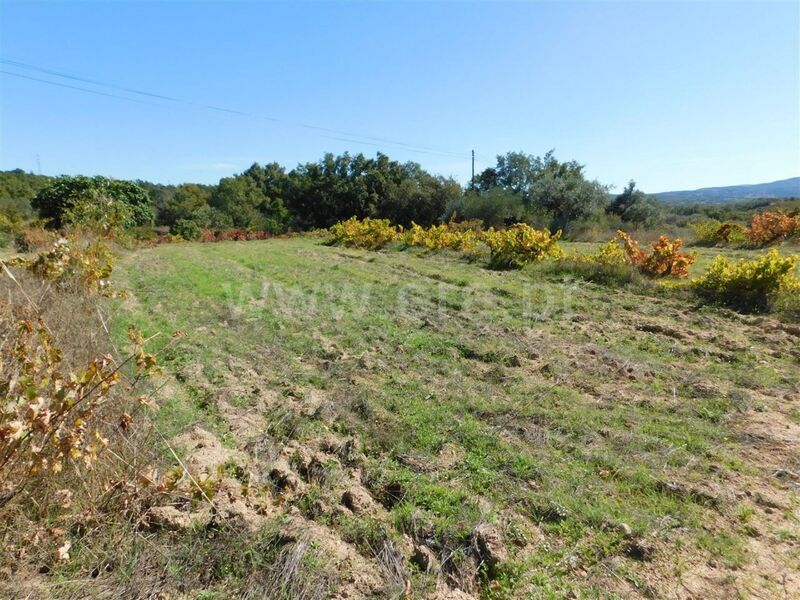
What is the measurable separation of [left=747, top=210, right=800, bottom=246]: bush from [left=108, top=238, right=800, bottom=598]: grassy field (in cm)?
1008

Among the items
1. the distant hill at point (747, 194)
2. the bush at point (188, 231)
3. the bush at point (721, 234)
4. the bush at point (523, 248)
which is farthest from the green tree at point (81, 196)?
Result: the distant hill at point (747, 194)

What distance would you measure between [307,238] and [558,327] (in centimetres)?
2200

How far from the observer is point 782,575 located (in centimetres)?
215

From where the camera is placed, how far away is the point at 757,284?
721cm

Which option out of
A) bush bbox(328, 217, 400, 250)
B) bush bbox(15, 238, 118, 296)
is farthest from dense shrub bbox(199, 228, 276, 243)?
bush bbox(15, 238, 118, 296)

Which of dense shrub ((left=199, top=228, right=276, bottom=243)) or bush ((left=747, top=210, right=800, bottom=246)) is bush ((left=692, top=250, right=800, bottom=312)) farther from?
dense shrub ((left=199, top=228, right=276, bottom=243))

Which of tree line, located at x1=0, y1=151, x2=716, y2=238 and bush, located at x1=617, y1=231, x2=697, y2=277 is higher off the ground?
tree line, located at x1=0, y1=151, x2=716, y2=238

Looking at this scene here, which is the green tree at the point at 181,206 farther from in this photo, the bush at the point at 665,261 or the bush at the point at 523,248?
the bush at the point at 665,261

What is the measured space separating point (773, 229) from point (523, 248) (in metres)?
8.73

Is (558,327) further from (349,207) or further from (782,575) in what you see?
(349,207)

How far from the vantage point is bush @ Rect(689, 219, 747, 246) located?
16156 mm

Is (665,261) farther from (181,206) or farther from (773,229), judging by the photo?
(181,206)

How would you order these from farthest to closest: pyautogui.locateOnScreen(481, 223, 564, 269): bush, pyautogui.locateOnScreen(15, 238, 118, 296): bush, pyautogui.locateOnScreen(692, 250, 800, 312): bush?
1. pyautogui.locateOnScreen(481, 223, 564, 269): bush
2. pyautogui.locateOnScreen(692, 250, 800, 312): bush
3. pyautogui.locateOnScreen(15, 238, 118, 296): bush

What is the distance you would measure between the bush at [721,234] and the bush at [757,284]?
10128mm
